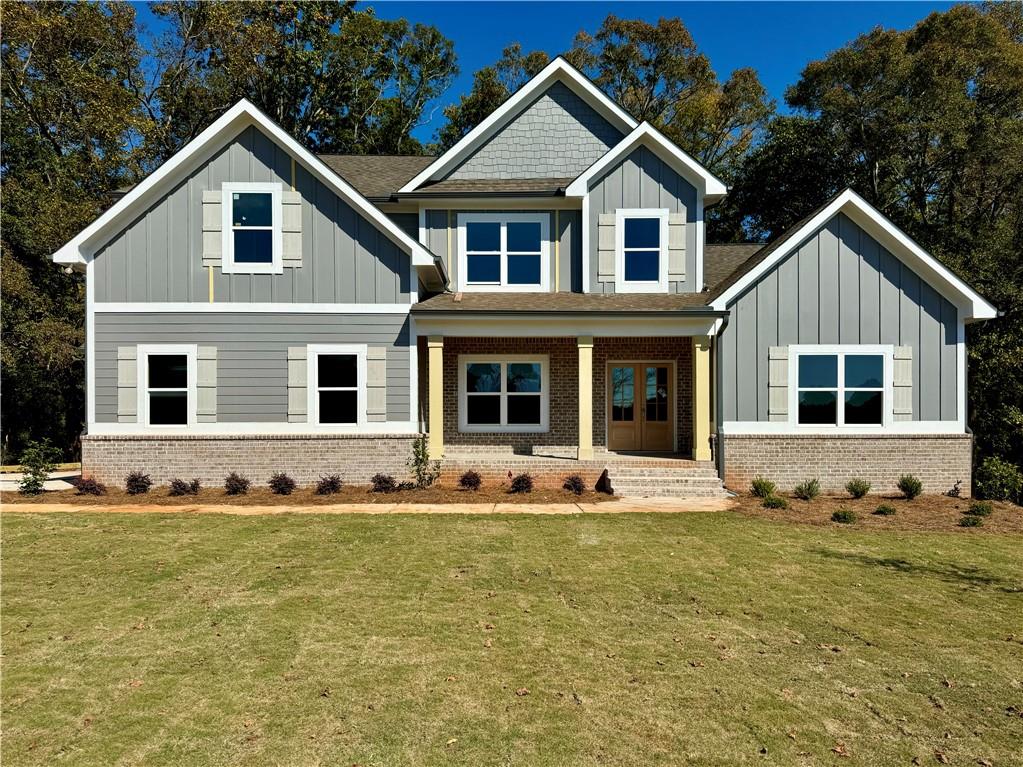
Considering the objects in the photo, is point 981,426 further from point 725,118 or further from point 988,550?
point 725,118

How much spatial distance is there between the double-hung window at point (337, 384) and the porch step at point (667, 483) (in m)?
5.94

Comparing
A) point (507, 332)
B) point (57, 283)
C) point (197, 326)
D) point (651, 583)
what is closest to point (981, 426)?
point (507, 332)

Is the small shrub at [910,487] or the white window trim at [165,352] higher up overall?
the white window trim at [165,352]

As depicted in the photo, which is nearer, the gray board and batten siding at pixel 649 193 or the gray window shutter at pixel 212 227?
the gray window shutter at pixel 212 227

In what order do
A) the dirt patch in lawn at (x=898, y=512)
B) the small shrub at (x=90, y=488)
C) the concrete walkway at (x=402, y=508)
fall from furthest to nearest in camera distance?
1. the small shrub at (x=90, y=488)
2. the concrete walkway at (x=402, y=508)
3. the dirt patch in lawn at (x=898, y=512)

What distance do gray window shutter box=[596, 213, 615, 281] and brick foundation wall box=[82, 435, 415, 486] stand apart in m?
6.41

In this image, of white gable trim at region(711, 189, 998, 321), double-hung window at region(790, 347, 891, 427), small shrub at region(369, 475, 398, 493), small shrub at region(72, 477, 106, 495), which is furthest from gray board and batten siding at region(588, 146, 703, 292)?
small shrub at region(72, 477, 106, 495)

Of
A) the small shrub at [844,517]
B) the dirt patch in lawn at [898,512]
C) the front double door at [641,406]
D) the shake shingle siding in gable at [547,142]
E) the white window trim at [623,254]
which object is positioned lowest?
the dirt patch in lawn at [898,512]

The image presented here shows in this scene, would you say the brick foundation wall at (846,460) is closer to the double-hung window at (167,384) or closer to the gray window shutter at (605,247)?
the gray window shutter at (605,247)

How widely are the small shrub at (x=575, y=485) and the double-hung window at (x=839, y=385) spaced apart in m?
5.23

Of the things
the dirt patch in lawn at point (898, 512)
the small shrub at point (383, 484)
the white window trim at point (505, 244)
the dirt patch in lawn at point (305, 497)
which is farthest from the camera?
the white window trim at point (505, 244)

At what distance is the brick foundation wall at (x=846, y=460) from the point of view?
1245cm

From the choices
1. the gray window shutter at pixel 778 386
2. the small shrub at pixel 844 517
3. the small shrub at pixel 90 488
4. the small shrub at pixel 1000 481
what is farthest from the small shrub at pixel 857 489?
the small shrub at pixel 90 488

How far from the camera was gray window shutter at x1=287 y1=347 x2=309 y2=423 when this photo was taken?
1257 centimetres
